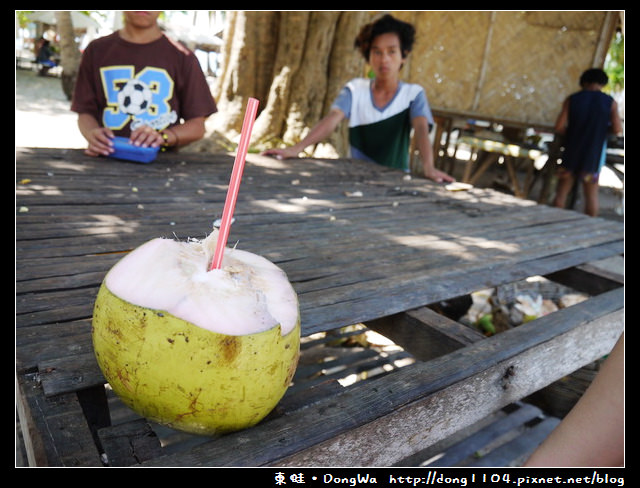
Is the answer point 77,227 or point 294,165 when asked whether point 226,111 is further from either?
point 77,227

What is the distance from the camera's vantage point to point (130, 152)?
2.59 m

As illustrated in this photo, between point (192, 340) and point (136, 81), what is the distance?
99.0 inches

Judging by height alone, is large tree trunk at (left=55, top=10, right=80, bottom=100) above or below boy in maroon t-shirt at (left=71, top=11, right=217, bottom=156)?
above

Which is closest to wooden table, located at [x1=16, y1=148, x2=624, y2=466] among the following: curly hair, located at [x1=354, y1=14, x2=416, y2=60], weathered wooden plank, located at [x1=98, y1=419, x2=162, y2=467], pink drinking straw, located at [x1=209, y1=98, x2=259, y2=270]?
weathered wooden plank, located at [x1=98, y1=419, x2=162, y2=467]

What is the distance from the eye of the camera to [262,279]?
0.89m

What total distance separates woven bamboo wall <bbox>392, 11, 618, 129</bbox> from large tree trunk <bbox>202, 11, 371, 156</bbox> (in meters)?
2.30

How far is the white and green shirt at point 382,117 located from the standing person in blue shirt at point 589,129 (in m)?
3.00

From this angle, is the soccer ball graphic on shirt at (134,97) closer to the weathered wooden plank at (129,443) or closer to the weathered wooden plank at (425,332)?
the weathered wooden plank at (425,332)

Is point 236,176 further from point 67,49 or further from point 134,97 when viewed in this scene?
point 67,49

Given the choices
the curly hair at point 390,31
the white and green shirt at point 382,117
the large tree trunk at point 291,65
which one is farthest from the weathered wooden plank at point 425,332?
the large tree trunk at point 291,65

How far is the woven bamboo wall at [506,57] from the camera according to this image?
7062 mm

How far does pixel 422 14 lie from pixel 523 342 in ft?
25.0

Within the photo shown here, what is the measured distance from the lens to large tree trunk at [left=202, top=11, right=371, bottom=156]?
18.5ft

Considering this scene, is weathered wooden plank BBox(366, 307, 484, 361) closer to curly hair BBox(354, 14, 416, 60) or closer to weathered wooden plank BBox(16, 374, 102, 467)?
weathered wooden plank BBox(16, 374, 102, 467)
